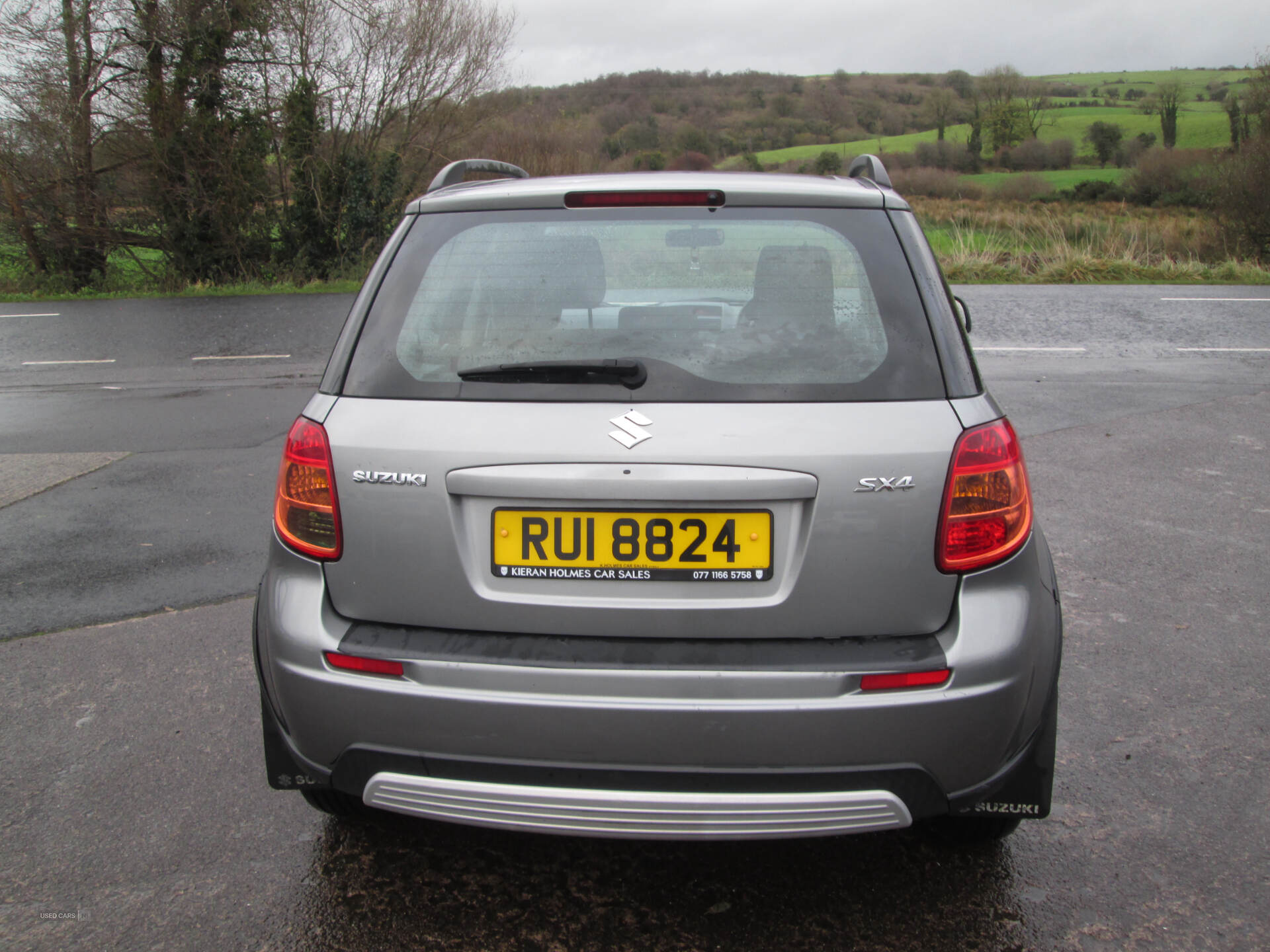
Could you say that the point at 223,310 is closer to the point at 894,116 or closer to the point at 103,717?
the point at 103,717

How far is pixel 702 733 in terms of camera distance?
198cm

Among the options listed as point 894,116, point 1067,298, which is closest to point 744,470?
point 1067,298

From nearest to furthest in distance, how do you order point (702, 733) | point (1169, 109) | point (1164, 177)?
point (702, 733), point (1164, 177), point (1169, 109)

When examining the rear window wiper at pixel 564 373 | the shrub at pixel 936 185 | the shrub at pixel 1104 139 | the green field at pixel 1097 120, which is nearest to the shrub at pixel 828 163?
the green field at pixel 1097 120

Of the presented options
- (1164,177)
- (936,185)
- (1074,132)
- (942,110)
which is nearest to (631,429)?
(1164,177)

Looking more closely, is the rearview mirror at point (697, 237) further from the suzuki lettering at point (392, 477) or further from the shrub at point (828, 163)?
the shrub at point (828, 163)

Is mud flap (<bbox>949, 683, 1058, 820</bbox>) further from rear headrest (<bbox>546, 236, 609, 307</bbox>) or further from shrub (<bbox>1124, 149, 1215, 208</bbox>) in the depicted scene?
shrub (<bbox>1124, 149, 1215, 208</bbox>)

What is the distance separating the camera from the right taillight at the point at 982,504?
6.77ft

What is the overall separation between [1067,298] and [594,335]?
14.1m

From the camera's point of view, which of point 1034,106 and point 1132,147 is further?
point 1034,106

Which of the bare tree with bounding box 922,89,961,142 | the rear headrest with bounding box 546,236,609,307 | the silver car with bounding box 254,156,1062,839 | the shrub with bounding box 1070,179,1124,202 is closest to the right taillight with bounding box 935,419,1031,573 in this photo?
the silver car with bounding box 254,156,1062,839

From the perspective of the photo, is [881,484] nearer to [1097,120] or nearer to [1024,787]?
[1024,787]

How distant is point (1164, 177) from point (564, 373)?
151 ft

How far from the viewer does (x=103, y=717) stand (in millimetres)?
3338
